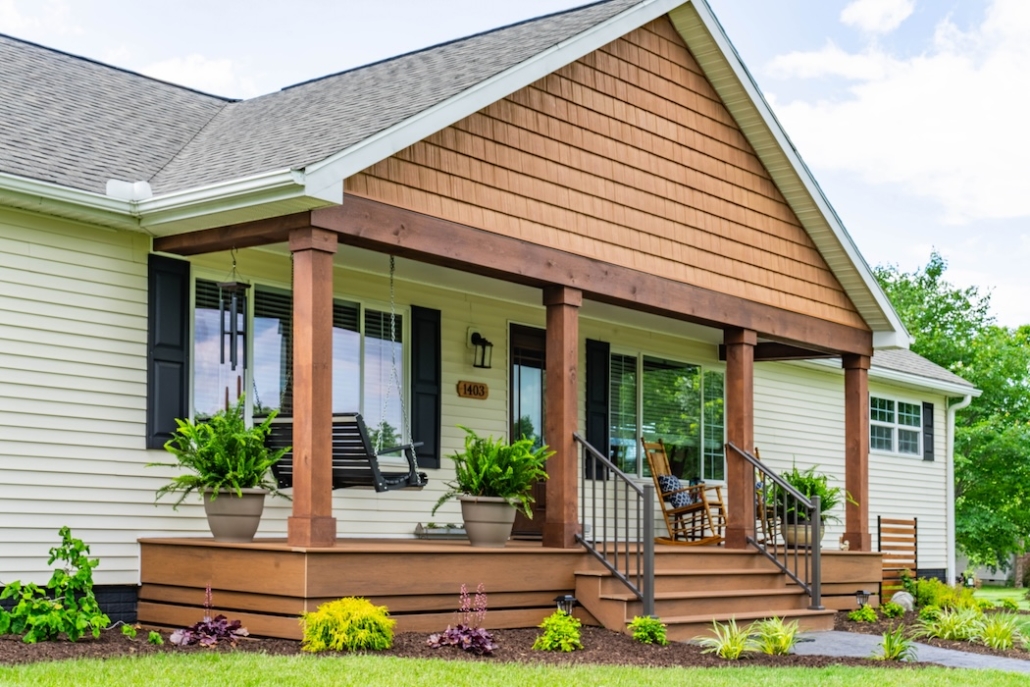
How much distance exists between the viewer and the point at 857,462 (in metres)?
13.2

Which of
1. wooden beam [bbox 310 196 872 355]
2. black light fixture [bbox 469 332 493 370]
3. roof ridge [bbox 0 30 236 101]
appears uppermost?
roof ridge [bbox 0 30 236 101]

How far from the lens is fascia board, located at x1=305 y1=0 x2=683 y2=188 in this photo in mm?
7770

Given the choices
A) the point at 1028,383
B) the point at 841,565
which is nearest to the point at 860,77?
the point at 1028,383

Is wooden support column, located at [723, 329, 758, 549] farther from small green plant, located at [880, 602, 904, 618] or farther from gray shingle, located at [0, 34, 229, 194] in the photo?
gray shingle, located at [0, 34, 229, 194]

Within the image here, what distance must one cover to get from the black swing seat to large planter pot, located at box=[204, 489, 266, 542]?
365 millimetres

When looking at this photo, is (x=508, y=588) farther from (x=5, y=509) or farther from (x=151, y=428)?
(x=5, y=509)

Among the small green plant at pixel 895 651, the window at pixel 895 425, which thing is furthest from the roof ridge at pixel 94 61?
the window at pixel 895 425

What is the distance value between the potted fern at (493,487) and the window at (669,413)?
165 inches

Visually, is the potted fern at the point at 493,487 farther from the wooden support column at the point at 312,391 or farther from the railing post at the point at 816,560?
the railing post at the point at 816,560

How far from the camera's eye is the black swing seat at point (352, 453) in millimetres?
8398

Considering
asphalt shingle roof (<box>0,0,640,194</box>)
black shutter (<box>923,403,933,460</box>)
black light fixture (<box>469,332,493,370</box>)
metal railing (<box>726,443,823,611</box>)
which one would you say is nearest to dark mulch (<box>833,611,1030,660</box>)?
metal railing (<box>726,443,823,611</box>)

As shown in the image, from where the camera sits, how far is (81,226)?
8.55 metres

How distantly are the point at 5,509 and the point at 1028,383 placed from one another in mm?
25903

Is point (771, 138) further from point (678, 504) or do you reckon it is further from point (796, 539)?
point (678, 504)
